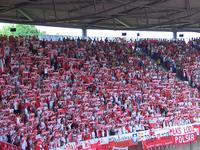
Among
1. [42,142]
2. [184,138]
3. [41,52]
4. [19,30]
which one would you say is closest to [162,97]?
[184,138]

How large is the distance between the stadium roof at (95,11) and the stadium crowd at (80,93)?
1714mm

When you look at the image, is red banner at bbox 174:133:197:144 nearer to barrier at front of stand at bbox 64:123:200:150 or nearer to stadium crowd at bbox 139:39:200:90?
barrier at front of stand at bbox 64:123:200:150

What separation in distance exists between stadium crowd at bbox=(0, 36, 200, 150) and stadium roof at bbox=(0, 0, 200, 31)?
1714 mm

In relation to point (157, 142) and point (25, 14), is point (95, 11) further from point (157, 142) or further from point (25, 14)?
point (157, 142)

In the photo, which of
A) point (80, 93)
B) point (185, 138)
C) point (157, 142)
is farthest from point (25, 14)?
point (185, 138)

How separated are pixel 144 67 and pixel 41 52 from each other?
23.8 ft

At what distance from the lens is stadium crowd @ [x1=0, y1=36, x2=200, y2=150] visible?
16766mm

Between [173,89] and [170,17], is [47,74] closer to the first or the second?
[173,89]

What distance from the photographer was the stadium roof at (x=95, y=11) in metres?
22.1

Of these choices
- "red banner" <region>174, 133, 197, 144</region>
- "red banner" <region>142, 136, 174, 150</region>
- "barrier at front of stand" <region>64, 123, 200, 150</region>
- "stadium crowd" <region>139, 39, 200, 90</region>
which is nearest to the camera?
"barrier at front of stand" <region>64, 123, 200, 150</region>

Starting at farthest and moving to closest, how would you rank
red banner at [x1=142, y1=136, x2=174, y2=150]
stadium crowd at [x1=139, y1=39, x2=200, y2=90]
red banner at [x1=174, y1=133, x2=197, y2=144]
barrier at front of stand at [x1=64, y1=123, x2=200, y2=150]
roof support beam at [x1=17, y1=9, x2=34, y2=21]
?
stadium crowd at [x1=139, y1=39, x2=200, y2=90] → roof support beam at [x1=17, y1=9, x2=34, y2=21] → red banner at [x1=174, y1=133, x2=197, y2=144] → red banner at [x1=142, y1=136, x2=174, y2=150] → barrier at front of stand at [x1=64, y1=123, x2=200, y2=150]

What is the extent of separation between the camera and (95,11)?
73.7 feet

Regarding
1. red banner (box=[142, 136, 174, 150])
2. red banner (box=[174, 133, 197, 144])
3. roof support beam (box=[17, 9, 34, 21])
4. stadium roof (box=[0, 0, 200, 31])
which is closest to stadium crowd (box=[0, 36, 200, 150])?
red banner (box=[142, 136, 174, 150])

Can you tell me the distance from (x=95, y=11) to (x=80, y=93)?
192 inches
